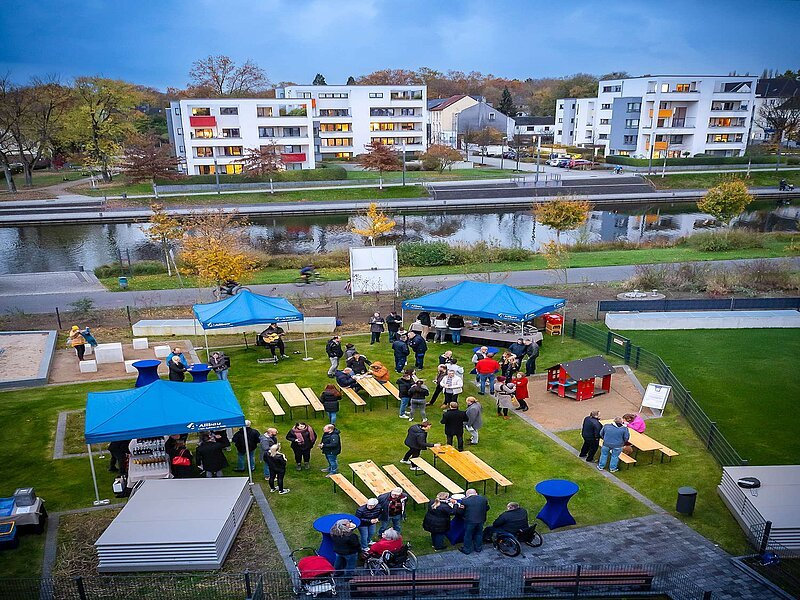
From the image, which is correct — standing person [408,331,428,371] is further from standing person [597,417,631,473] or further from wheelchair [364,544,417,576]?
wheelchair [364,544,417,576]

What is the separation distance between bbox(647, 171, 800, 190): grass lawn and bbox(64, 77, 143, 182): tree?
60.0 metres

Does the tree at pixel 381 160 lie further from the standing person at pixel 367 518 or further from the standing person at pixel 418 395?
the standing person at pixel 367 518

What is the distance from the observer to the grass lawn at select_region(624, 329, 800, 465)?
1473 cm

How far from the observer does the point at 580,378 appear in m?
16.9

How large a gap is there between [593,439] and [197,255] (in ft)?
57.5

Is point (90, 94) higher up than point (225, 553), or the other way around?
point (90, 94)

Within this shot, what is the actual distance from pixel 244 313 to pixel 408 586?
11.7m

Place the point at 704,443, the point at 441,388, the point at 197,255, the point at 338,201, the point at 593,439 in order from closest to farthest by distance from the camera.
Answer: the point at 593,439
the point at 704,443
the point at 441,388
the point at 197,255
the point at 338,201

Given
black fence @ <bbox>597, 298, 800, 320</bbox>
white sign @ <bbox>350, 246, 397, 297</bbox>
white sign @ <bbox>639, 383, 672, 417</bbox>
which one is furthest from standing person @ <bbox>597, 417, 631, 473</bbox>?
white sign @ <bbox>350, 246, 397, 297</bbox>

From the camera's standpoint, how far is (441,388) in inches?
675

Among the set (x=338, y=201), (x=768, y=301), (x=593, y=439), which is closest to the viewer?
(x=593, y=439)

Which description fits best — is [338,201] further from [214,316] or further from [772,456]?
[772,456]

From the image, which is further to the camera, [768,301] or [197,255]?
[197,255]

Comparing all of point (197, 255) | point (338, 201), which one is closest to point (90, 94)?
point (338, 201)
